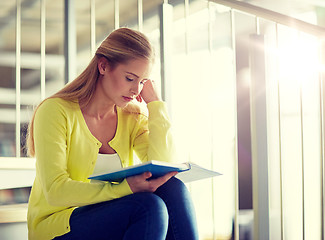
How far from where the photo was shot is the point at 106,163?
4.32ft

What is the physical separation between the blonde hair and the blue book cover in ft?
1.08

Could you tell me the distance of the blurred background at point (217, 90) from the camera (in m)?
1.59

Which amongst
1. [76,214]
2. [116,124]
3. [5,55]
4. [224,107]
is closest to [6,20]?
[5,55]

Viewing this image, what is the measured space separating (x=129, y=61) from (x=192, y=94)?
652 mm

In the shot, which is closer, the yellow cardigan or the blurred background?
the yellow cardigan

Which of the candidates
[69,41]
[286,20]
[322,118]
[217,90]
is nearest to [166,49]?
[69,41]

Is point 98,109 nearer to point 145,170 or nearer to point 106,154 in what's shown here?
point 106,154

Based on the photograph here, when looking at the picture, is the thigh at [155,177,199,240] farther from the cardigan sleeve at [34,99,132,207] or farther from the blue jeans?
the cardigan sleeve at [34,99,132,207]

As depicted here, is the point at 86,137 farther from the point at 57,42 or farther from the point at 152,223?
the point at 57,42

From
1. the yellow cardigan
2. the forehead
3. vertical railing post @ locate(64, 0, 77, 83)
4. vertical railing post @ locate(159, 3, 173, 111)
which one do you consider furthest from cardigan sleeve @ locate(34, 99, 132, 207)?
vertical railing post @ locate(159, 3, 173, 111)

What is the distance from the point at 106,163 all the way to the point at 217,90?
7.81ft

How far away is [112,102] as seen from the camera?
1382mm

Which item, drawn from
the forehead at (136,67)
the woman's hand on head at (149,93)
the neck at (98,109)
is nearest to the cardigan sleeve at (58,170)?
the neck at (98,109)

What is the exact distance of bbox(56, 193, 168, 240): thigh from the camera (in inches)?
42.7
